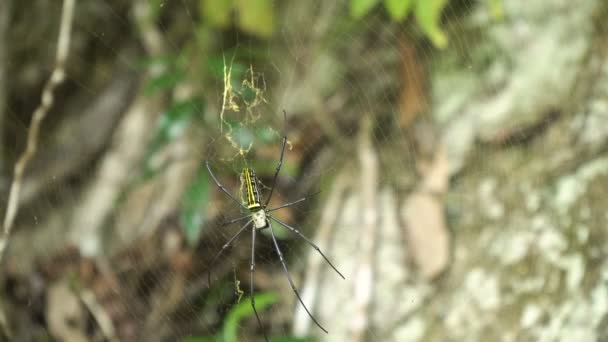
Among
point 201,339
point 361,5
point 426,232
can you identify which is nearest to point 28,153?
point 201,339

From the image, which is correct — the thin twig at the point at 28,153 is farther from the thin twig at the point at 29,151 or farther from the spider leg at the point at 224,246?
the spider leg at the point at 224,246

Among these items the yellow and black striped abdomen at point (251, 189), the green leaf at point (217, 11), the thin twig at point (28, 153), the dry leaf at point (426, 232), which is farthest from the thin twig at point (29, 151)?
the dry leaf at point (426, 232)

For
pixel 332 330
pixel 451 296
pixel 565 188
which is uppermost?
pixel 565 188

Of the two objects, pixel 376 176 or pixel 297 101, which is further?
pixel 297 101

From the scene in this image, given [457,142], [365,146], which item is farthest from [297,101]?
[457,142]

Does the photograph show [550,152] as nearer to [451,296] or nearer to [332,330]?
[451,296]

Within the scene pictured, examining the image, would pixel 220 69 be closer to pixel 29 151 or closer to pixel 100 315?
pixel 29 151

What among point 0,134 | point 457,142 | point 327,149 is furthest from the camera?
point 0,134

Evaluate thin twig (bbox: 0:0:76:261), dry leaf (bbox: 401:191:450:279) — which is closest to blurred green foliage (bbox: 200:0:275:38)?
thin twig (bbox: 0:0:76:261)
